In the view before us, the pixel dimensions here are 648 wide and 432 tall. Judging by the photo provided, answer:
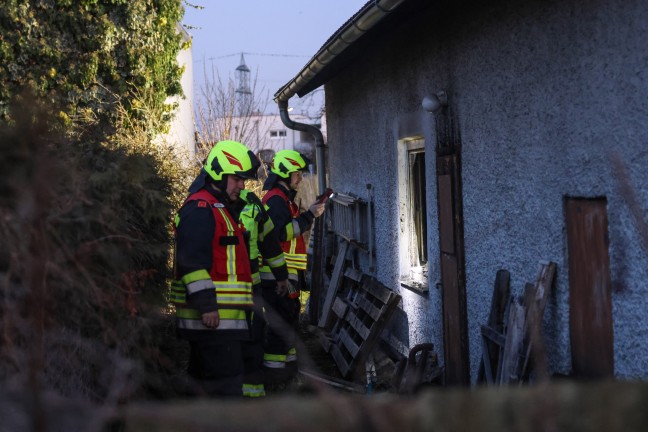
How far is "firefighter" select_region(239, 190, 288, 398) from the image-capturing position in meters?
5.83

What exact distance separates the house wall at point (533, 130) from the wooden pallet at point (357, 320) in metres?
0.27

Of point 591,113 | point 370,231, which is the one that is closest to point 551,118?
point 591,113

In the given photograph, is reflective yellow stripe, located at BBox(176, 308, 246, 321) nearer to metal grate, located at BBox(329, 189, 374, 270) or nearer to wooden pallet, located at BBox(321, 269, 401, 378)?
wooden pallet, located at BBox(321, 269, 401, 378)

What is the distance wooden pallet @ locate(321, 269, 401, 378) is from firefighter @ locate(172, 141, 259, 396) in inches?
77.1

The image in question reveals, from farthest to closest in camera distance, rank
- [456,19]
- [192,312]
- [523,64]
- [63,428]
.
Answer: [456,19]
[192,312]
[523,64]
[63,428]

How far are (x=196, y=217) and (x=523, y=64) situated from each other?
2124 millimetres

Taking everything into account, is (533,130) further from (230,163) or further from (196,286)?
(196,286)

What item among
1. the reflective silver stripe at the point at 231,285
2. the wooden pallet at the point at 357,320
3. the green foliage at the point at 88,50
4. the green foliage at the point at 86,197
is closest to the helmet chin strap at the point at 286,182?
the green foliage at the point at 86,197

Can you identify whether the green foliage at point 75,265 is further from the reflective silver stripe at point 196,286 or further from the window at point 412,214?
the window at point 412,214

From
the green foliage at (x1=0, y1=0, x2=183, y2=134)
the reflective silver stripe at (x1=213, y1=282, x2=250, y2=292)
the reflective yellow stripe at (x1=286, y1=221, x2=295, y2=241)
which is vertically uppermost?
the green foliage at (x1=0, y1=0, x2=183, y2=134)

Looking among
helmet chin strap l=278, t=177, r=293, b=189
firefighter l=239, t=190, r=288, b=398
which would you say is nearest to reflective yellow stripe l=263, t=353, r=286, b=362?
firefighter l=239, t=190, r=288, b=398

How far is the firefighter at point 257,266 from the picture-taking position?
583 centimetres

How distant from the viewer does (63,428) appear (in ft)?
4.66

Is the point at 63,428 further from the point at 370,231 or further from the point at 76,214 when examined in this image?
the point at 370,231
